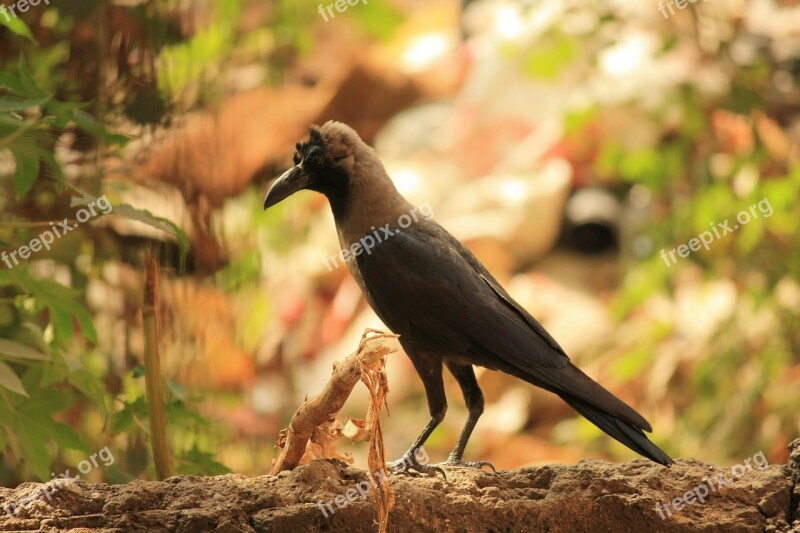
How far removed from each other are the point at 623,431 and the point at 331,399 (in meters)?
0.83

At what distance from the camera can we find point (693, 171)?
660cm

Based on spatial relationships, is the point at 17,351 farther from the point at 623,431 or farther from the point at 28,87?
the point at 623,431

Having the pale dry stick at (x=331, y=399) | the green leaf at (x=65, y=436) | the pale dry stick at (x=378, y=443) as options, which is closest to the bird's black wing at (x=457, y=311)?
the pale dry stick at (x=331, y=399)

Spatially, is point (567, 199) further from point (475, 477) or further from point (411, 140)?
point (475, 477)

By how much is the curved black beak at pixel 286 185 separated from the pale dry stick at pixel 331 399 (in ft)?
2.37

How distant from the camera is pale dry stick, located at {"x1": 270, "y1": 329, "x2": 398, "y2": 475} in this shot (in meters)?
2.16

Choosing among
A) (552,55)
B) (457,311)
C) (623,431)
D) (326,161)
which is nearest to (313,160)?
(326,161)

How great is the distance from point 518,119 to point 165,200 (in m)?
6.68

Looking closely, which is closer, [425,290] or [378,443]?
[378,443]

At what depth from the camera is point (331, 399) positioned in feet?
7.47

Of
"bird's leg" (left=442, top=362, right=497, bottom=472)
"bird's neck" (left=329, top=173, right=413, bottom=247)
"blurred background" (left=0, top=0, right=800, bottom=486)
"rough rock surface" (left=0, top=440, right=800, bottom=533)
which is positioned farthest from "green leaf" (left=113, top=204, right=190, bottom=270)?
"bird's leg" (left=442, top=362, right=497, bottom=472)

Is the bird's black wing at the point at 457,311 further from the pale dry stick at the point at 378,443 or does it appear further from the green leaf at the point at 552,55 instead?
the green leaf at the point at 552,55

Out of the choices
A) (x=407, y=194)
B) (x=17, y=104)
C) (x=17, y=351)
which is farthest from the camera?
(x=407, y=194)

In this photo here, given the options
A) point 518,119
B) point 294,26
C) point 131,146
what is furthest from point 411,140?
point 131,146
